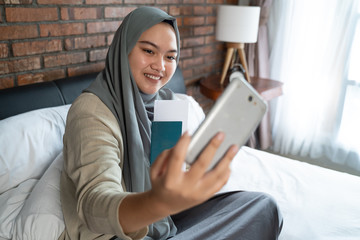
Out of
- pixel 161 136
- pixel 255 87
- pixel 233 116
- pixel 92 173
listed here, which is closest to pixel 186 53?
pixel 255 87

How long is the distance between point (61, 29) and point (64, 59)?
146 mm

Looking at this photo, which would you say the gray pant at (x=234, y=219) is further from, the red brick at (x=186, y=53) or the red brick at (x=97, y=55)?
the red brick at (x=186, y=53)

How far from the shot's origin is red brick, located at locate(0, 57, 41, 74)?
1360 millimetres

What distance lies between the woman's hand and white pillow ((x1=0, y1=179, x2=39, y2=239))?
2.21 ft

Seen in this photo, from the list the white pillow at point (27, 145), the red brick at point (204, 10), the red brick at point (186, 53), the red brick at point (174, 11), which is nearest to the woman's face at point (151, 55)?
the white pillow at point (27, 145)

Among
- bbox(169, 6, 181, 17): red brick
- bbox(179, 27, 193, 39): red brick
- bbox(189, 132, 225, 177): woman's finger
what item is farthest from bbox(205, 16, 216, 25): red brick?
bbox(189, 132, 225, 177): woman's finger

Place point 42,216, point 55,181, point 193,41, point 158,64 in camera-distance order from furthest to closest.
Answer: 1. point 193,41
2. point 158,64
3. point 55,181
4. point 42,216

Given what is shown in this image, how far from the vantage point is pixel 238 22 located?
221cm

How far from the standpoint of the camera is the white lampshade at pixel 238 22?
7.19 ft

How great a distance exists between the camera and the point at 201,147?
484mm

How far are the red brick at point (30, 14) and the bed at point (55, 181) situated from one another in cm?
29

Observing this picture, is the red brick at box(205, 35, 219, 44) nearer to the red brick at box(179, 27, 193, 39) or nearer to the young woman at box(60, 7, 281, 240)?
the red brick at box(179, 27, 193, 39)

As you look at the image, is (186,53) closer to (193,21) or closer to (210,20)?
(193,21)

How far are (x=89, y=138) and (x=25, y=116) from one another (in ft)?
1.86
